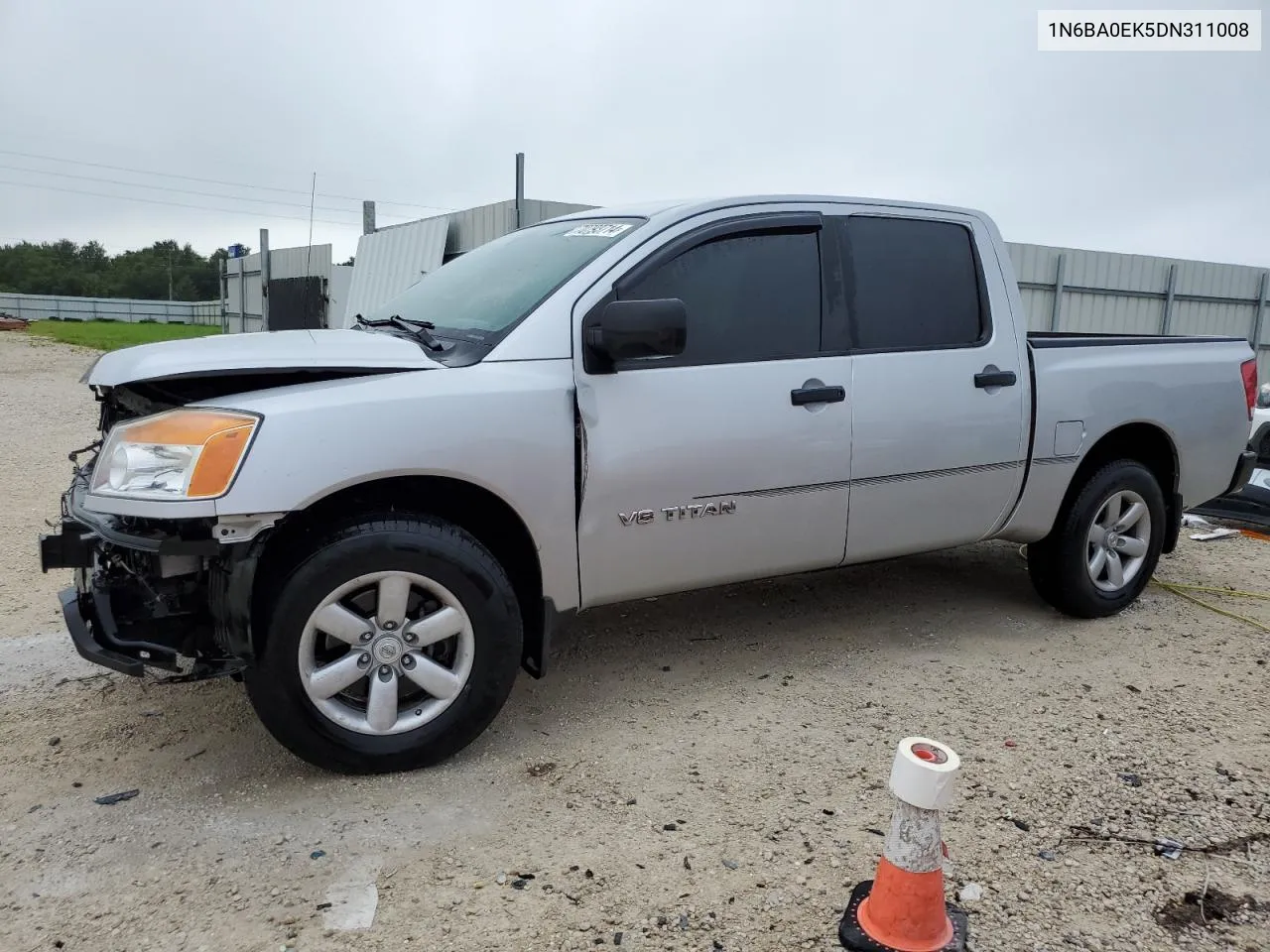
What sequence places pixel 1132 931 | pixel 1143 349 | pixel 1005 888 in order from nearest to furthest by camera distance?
pixel 1132 931 < pixel 1005 888 < pixel 1143 349

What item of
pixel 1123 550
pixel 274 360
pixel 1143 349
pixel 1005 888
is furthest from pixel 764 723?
pixel 1143 349

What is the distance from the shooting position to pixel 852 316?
392cm

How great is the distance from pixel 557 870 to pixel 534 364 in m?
1.58

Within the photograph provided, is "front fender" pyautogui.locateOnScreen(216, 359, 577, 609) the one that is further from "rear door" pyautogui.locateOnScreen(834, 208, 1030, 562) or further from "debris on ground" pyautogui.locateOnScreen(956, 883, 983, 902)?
"debris on ground" pyautogui.locateOnScreen(956, 883, 983, 902)

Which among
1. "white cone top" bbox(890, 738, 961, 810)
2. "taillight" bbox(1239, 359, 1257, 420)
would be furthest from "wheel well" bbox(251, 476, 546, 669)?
"taillight" bbox(1239, 359, 1257, 420)

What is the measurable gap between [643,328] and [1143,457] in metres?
3.25

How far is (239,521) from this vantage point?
109 inches

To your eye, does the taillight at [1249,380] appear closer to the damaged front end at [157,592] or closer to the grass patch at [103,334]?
the damaged front end at [157,592]

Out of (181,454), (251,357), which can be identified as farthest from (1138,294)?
(181,454)

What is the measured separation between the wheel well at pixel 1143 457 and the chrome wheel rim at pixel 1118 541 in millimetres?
175

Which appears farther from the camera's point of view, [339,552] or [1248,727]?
[1248,727]

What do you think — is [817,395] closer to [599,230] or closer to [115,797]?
[599,230]

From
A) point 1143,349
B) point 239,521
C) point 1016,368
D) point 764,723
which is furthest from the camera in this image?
point 1143,349

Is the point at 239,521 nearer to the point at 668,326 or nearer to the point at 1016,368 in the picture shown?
the point at 668,326
